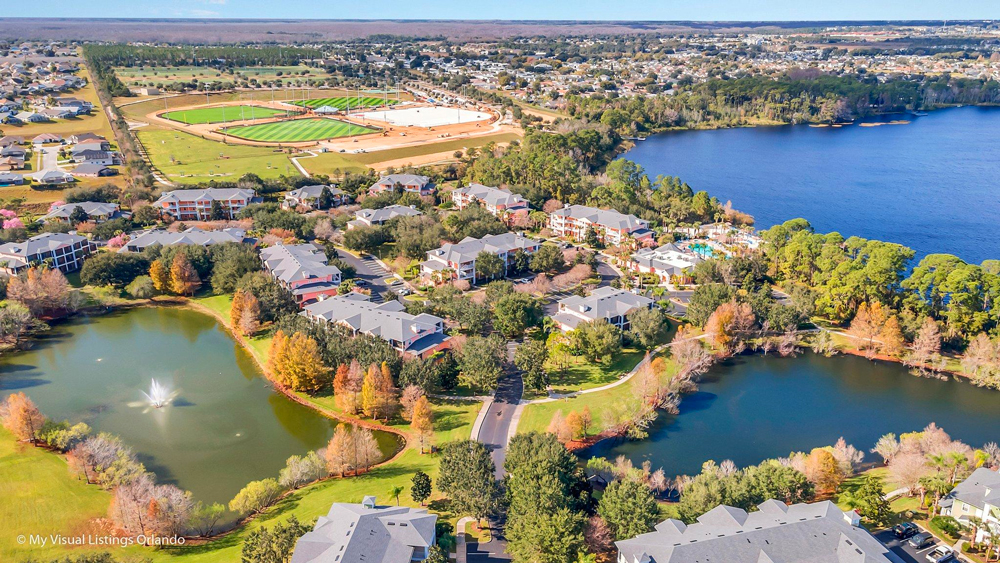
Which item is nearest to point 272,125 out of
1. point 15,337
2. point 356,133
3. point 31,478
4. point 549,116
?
point 356,133

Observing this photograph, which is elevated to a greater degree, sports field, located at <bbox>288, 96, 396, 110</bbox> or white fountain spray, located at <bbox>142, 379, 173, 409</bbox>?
sports field, located at <bbox>288, 96, 396, 110</bbox>

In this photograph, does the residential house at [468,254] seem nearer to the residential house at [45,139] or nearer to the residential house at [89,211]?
the residential house at [89,211]

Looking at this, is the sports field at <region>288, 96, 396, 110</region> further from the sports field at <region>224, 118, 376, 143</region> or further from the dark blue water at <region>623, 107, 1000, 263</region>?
the dark blue water at <region>623, 107, 1000, 263</region>

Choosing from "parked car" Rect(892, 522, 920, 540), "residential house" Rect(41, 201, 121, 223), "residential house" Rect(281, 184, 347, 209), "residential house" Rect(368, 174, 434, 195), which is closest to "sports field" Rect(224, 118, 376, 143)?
"residential house" Rect(281, 184, 347, 209)

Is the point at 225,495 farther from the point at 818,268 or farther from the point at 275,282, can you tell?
the point at 818,268

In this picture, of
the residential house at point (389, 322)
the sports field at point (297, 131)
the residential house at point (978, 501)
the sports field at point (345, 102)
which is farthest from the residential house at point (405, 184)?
the sports field at point (345, 102)

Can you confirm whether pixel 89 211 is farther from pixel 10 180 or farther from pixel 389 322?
pixel 389 322
